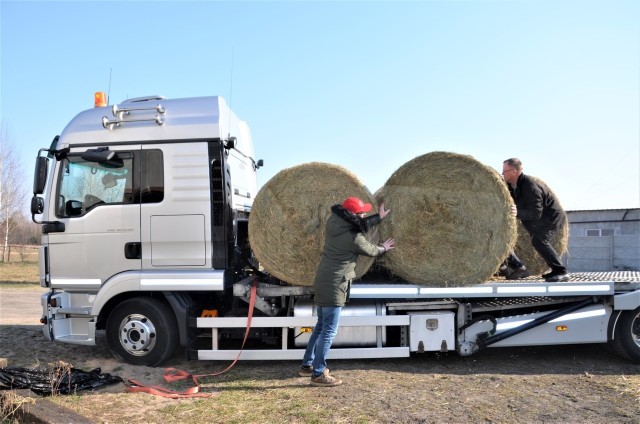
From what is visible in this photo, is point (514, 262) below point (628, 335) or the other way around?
the other way around

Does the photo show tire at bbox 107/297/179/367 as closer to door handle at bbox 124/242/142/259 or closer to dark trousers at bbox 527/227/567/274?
door handle at bbox 124/242/142/259

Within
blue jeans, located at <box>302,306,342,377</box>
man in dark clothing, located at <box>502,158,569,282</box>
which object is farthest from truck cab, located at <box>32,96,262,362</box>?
man in dark clothing, located at <box>502,158,569,282</box>

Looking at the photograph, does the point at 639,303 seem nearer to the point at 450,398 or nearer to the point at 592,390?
the point at 592,390

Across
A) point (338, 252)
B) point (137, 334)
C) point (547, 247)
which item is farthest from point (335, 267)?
point (547, 247)

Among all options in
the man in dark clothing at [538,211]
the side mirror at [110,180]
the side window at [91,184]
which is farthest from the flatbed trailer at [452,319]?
the side mirror at [110,180]

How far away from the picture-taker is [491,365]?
18.9 feet

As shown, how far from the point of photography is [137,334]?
18.3ft

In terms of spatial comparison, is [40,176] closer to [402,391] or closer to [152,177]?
[152,177]

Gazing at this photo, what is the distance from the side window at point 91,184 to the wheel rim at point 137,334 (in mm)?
1338

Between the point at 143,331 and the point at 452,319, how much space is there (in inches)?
136

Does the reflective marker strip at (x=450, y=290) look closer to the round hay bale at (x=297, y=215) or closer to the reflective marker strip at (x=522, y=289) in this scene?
the reflective marker strip at (x=522, y=289)

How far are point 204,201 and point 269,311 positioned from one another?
1.42 metres

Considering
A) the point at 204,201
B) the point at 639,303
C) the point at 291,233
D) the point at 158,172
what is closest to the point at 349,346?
the point at 291,233

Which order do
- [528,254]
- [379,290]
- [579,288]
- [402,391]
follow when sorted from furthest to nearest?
[528,254] < [579,288] < [379,290] < [402,391]
